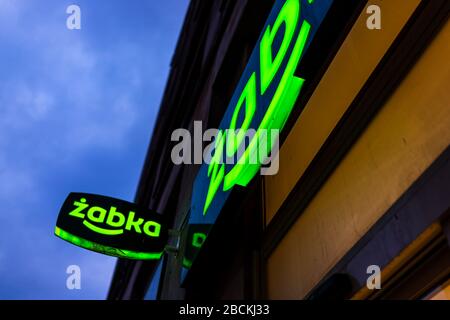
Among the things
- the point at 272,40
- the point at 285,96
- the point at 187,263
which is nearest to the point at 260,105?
the point at 285,96

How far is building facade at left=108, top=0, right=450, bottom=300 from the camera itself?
2.05 meters

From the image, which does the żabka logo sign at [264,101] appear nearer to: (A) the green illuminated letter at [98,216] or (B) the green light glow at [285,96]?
(B) the green light glow at [285,96]

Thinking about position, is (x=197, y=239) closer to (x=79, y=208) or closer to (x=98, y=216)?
(x=98, y=216)

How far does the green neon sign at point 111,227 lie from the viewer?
6215mm

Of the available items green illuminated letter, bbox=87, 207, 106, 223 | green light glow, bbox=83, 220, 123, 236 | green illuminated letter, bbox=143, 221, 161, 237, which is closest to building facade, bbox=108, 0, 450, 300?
green illuminated letter, bbox=143, 221, 161, 237

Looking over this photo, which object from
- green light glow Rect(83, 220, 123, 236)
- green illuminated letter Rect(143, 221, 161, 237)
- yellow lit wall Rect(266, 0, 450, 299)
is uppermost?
green illuminated letter Rect(143, 221, 161, 237)

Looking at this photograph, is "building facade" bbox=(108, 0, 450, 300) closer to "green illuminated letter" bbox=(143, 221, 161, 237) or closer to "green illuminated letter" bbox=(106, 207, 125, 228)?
"green illuminated letter" bbox=(143, 221, 161, 237)

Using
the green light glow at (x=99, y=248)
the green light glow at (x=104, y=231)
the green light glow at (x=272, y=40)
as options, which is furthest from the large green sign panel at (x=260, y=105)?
the green light glow at (x=104, y=231)

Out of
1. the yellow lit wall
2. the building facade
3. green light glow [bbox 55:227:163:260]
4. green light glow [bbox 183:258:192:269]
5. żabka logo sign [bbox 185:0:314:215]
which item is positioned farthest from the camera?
green light glow [bbox 55:227:163:260]

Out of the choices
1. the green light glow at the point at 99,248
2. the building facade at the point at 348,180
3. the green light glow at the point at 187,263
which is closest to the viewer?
the building facade at the point at 348,180

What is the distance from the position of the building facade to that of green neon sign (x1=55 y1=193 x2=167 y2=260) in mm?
1041

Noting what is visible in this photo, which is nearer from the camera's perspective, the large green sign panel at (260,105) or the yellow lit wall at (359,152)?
the yellow lit wall at (359,152)

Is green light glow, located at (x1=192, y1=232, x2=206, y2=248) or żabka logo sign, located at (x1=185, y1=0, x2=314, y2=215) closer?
żabka logo sign, located at (x1=185, y1=0, x2=314, y2=215)

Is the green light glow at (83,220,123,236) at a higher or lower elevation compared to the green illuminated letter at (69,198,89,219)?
lower
